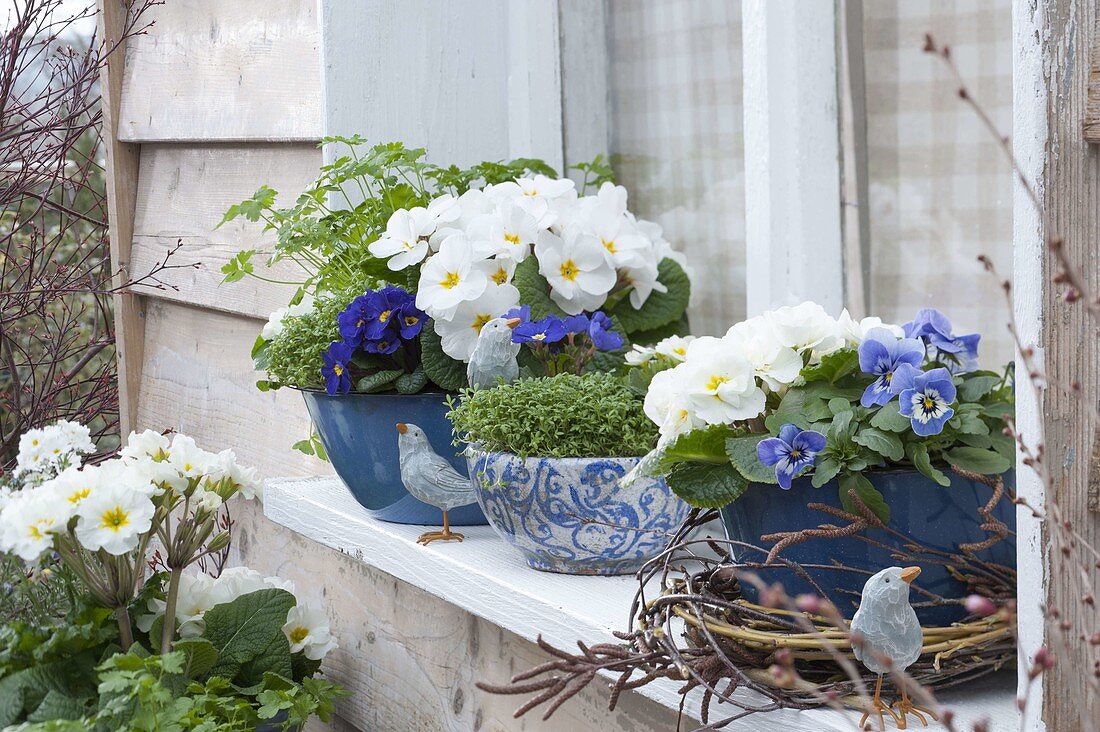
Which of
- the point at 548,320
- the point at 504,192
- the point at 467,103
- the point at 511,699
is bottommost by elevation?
the point at 511,699

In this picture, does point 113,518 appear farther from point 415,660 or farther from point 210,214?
point 210,214

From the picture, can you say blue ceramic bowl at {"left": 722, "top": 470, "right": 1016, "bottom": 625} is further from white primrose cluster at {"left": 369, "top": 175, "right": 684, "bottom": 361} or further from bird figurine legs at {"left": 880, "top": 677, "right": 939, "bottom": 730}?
white primrose cluster at {"left": 369, "top": 175, "right": 684, "bottom": 361}

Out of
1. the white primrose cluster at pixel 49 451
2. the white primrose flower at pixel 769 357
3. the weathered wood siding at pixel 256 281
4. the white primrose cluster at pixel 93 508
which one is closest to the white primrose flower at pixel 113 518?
the white primrose cluster at pixel 93 508

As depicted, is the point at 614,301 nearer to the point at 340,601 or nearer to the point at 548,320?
the point at 548,320

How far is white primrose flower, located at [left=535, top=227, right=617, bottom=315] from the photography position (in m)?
1.17

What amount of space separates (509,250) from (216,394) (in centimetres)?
82

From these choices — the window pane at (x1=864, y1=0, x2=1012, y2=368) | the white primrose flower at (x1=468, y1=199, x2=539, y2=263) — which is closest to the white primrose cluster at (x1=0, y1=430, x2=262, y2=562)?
the white primrose flower at (x1=468, y1=199, x2=539, y2=263)

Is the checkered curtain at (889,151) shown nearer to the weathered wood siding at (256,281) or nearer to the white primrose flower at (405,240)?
the weathered wood siding at (256,281)

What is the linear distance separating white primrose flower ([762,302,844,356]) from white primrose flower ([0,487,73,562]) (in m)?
0.64

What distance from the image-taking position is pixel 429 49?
56.1 inches

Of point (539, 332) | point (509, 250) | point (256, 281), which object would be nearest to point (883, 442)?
point (539, 332)

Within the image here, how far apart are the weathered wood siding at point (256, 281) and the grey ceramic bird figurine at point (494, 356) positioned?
0.26 meters

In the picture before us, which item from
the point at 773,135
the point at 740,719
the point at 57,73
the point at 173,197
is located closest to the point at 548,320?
the point at 773,135

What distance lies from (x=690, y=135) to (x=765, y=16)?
0.21 m
